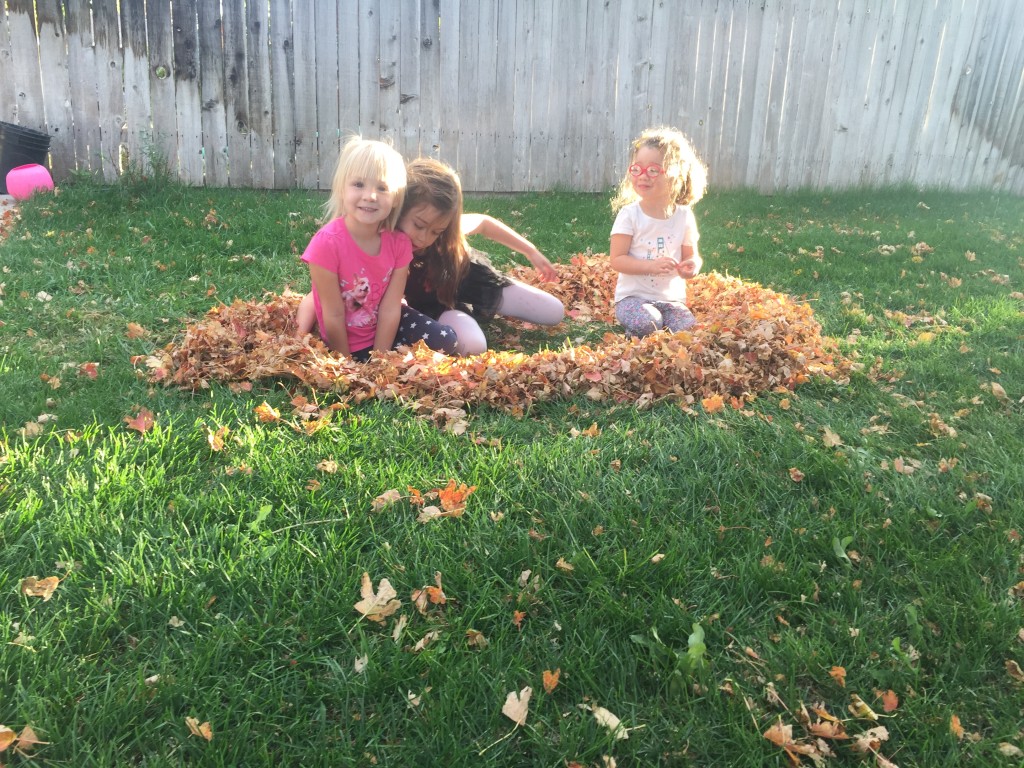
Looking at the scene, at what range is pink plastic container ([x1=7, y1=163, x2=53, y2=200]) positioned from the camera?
6.54 m

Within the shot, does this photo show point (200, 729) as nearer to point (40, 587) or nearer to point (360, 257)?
point (40, 587)

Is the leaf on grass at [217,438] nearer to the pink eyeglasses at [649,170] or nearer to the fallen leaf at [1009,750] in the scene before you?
the fallen leaf at [1009,750]

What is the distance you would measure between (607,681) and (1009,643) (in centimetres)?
106

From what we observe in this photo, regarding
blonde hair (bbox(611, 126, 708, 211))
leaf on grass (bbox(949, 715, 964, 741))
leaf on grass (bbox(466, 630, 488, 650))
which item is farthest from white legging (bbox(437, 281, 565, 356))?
leaf on grass (bbox(949, 715, 964, 741))

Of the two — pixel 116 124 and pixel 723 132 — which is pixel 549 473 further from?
pixel 723 132

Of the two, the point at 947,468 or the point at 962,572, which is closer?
the point at 962,572

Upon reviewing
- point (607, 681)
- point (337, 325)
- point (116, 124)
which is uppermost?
point (116, 124)

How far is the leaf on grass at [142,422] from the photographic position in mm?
2824

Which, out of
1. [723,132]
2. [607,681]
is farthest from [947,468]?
[723,132]

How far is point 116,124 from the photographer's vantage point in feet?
23.5

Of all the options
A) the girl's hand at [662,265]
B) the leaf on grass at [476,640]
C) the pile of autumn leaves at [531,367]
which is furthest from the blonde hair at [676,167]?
the leaf on grass at [476,640]

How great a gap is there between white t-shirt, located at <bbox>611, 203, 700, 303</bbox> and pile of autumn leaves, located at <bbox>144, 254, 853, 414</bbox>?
0.74m

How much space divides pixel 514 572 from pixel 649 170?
123 inches

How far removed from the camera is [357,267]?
3.73 meters
